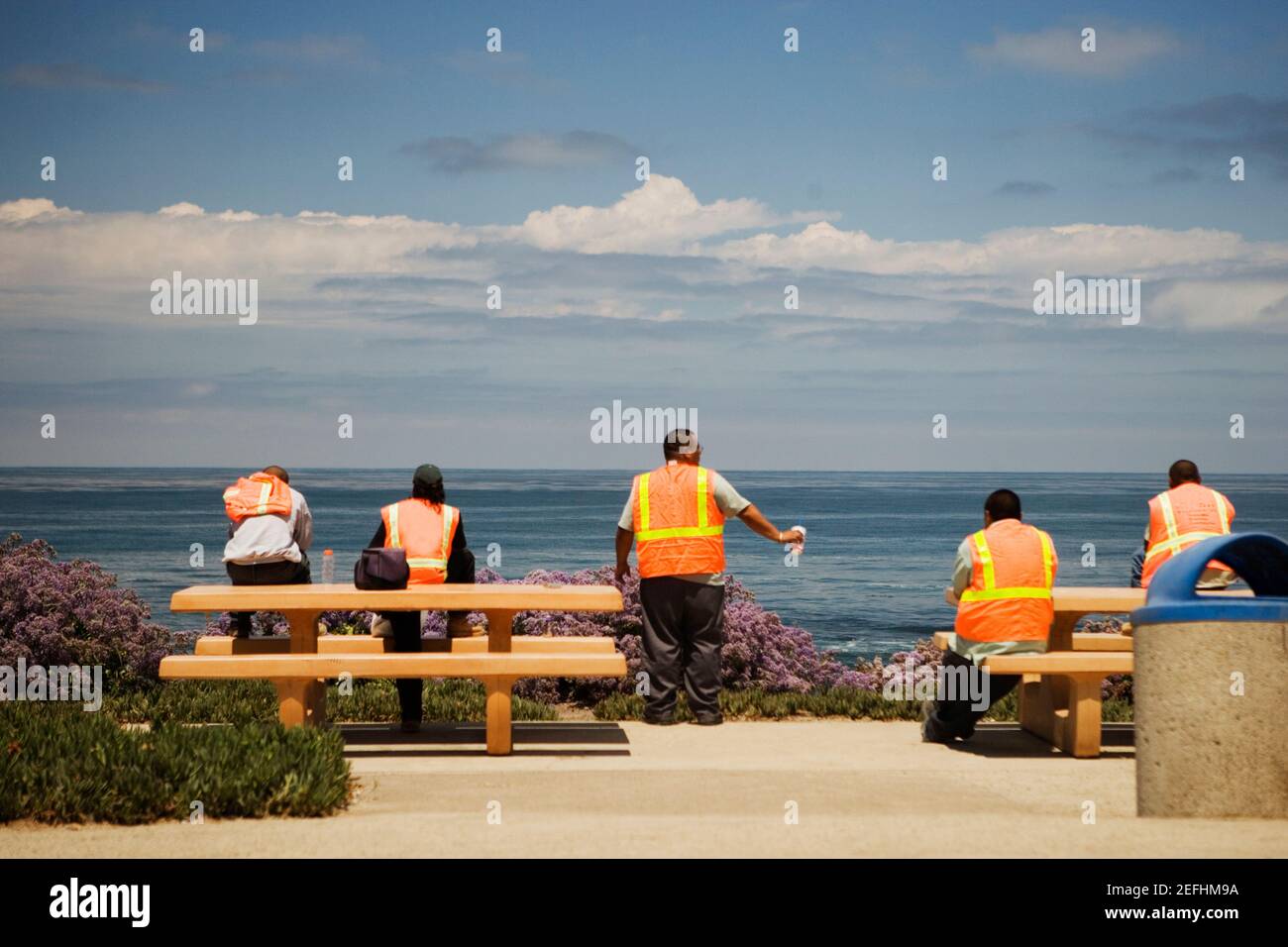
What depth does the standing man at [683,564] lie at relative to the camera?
11.4 m

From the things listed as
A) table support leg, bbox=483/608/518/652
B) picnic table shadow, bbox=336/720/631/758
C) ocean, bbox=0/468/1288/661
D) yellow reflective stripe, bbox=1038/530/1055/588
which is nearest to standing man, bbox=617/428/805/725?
picnic table shadow, bbox=336/720/631/758

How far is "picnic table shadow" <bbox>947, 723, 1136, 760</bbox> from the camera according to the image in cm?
1037

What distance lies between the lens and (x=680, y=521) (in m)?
11.4

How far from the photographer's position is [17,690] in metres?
13.2

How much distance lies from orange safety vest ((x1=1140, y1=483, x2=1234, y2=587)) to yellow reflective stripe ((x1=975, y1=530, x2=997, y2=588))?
2.17 meters

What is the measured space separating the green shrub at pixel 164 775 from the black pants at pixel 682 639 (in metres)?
3.43

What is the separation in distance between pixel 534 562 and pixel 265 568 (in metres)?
48.1

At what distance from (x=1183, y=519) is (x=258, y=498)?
267 inches

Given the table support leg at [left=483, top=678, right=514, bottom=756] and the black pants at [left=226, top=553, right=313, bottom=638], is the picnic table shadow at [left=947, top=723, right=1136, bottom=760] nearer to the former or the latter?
the table support leg at [left=483, top=678, right=514, bottom=756]

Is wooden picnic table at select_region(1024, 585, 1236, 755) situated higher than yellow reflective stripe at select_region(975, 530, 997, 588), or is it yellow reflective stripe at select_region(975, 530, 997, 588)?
yellow reflective stripe at select_region(975, 530, 997, 588)

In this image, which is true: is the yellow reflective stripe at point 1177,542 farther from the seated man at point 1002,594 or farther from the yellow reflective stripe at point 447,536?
the yellow reflective stripe at point 447,536

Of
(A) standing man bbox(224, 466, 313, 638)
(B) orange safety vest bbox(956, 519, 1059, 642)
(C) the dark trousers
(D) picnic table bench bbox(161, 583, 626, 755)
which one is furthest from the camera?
(A) standing man bbox(224, 466, 313, 638)

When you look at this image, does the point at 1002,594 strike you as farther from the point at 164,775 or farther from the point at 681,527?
the point at 164,775

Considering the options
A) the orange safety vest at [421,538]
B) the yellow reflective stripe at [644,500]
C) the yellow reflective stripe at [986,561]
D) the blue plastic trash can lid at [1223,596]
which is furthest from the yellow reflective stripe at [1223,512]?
the orange safety vest at [421,538]
